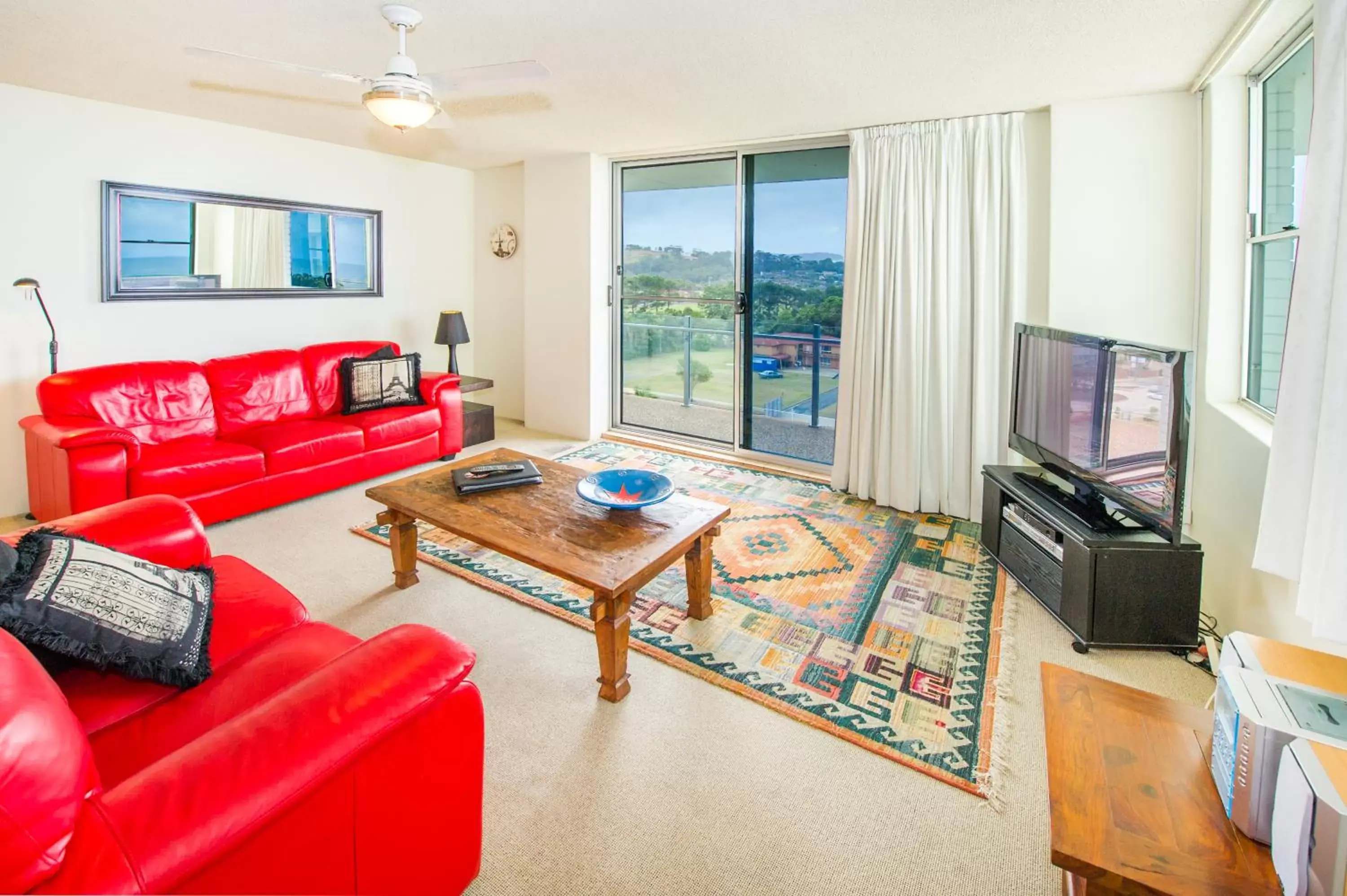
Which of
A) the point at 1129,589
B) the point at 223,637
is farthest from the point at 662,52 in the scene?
the point at 1129,589

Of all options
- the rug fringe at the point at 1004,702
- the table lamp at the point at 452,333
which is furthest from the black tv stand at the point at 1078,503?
the table lamp at the point at 452,333

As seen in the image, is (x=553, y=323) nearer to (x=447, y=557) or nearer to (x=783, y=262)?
(x=783, y=262)

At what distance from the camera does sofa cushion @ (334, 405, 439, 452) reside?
454cm

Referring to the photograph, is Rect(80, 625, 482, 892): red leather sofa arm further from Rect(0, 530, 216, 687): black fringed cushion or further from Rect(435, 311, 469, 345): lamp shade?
Rect(435, 311, 469, 345): lamp shade

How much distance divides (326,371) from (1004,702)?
4.53 m

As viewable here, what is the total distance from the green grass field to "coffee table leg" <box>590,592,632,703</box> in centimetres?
296

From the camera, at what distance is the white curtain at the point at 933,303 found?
153 inches

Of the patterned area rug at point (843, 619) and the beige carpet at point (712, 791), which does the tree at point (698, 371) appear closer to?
the patterned area rug at point (843, 619)

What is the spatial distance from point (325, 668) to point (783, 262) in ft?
14.0

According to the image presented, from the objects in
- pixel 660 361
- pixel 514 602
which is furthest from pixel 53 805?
Result: pixel 660 361

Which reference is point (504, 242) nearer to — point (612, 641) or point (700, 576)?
point (700, 576)

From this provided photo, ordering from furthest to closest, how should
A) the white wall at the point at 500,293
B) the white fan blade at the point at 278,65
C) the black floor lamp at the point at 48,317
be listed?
the white wall at the point at 500,293 < the black floor lamp at the point at 48,317 < the white fan blade at the point at 278,65

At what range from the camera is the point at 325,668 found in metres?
1.33

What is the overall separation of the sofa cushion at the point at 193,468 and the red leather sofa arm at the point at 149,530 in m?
1.53
